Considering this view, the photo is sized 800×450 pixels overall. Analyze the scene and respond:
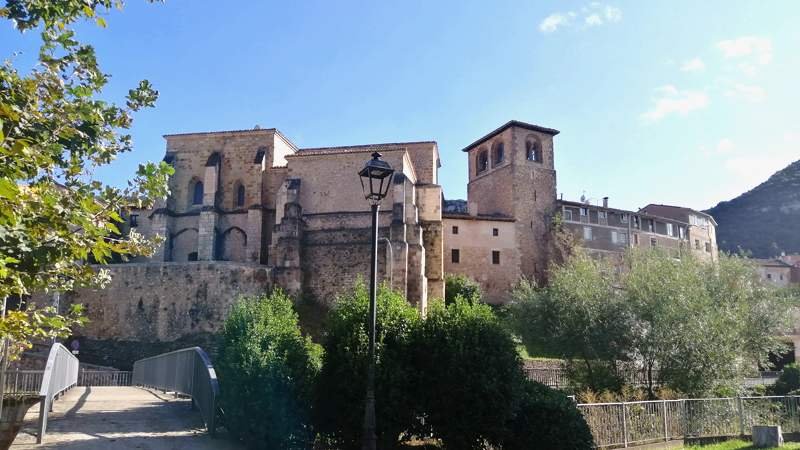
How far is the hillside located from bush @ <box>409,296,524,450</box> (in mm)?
104253

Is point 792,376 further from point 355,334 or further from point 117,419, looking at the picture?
point 117,419

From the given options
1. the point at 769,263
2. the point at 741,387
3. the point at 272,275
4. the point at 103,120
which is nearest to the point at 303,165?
the point at 272,275

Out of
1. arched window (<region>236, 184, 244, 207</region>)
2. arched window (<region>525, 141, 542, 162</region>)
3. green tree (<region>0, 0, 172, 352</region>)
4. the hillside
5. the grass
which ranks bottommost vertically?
the grass

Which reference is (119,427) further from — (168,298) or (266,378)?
(168,298)

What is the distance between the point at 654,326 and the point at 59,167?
60.3 ft

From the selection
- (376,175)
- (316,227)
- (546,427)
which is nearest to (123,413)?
(376,175)

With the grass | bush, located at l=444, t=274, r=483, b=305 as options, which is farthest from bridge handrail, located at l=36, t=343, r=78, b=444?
bush, located at l=444, t=274, r=483, b=305

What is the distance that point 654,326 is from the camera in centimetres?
1909

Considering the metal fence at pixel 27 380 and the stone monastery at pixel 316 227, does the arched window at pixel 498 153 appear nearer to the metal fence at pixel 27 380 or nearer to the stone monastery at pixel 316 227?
the stone monastery at pixel 316 227

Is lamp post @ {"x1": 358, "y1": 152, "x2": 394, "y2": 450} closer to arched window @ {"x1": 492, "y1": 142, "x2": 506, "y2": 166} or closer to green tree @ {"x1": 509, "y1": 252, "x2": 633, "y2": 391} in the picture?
green tree @ {"x1": 509, "y1": 252, "x2": 633, "y2": 391}

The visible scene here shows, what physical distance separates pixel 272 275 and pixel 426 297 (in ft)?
31.7

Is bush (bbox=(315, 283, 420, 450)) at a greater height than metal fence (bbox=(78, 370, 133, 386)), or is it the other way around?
bush (bbox=(315, 283, 420, 450))

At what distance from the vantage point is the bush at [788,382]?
23.7 metres

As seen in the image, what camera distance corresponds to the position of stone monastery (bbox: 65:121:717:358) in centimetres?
3334
